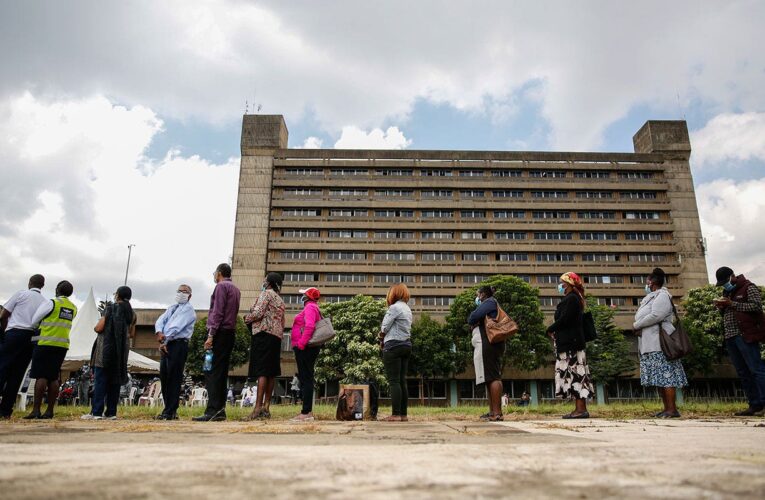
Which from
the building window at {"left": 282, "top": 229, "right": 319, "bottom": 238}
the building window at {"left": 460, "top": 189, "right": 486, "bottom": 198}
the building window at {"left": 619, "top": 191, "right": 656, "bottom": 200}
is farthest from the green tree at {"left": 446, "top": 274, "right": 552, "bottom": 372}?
the building window at {"left": 619, "top": 191, "right": 656, "bottom": 200}

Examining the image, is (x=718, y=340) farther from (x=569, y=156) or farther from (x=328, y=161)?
(x=328, y=161)

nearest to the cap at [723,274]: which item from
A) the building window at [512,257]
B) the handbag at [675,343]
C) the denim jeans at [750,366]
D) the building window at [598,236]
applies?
the denim jeans at [750,366]

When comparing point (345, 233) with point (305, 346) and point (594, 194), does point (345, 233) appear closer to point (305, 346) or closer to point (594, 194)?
point (594, 194)

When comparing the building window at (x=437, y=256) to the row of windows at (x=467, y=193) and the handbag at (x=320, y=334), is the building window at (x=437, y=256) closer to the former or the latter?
the row of windows at (x=467, y=193)

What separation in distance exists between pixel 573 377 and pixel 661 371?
1.16 m

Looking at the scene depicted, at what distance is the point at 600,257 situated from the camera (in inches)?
2111

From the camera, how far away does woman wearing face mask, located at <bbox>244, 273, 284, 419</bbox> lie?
21.8 feet

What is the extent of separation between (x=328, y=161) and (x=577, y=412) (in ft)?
170

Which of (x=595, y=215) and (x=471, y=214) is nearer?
(x=471, y=214)

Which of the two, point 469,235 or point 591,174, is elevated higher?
point 591,174

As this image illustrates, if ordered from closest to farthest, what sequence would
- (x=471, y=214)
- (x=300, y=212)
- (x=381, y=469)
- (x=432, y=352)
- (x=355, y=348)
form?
(x=381, y=469) → (x=355, y=348) → (x=432, y=352) → (x=300, y=212) → (x=471, y=214)

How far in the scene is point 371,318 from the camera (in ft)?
113

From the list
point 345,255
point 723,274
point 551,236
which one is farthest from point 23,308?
point 551,236

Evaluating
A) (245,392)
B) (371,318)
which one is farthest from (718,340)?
(245,392)
